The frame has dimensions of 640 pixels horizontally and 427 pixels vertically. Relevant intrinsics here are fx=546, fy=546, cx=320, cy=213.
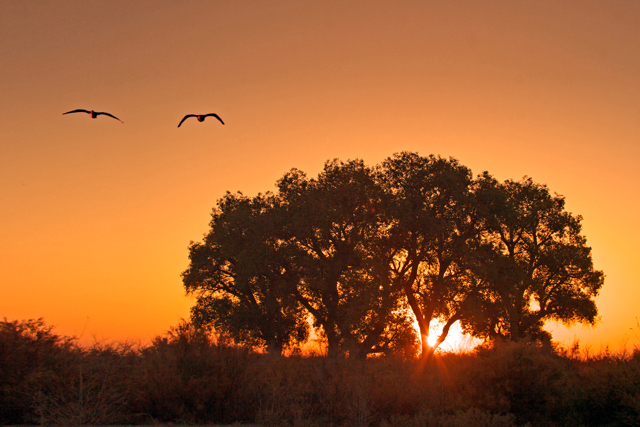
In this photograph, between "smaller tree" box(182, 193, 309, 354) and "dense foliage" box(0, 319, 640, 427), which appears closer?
"dense foliage" box(0, 319, 640, 427)

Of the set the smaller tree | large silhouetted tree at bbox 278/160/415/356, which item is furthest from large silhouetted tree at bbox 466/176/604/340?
the smaller tree

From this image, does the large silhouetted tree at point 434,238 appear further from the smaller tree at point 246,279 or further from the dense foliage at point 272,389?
the dense foliage at point 272,389

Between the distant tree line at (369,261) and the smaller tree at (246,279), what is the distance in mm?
73

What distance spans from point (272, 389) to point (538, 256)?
2703 centimetres

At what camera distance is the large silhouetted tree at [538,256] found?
3356cm

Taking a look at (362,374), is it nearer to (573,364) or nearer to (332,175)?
(573,364)

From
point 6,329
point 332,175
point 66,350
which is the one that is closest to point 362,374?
point 66,350

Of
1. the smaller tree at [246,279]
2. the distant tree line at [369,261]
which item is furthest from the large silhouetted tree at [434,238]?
the smaller tree at [246,279]

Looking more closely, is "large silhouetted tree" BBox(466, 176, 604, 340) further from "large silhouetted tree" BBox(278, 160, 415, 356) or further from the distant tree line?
"large silhouetted tree" BBox(278, 160, 415, 356)

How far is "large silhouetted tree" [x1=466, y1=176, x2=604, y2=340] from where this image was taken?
33562 millimetres

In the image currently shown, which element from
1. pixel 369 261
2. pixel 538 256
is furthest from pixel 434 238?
pixel 538 256

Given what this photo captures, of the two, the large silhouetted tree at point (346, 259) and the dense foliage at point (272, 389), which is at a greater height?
the large silhouetted tree at point (346, 259)

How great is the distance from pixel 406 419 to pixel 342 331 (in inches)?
603

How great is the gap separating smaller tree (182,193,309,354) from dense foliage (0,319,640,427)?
44.3 ft
